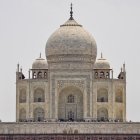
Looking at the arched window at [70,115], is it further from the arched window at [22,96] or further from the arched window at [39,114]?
the arched window at [22,96]

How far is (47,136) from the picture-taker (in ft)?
256

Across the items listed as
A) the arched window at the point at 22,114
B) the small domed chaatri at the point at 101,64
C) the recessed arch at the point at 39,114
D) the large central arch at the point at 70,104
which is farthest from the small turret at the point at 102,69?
the arched window at the point at 22,114

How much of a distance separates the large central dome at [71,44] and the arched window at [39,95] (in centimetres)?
279

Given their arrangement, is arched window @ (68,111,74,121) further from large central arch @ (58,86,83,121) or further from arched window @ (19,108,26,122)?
arched window @ (19,108,26,122)

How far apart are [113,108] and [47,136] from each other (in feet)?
28.9

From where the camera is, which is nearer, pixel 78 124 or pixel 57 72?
pixel 78 124

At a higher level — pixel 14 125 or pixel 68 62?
pixel 68 62

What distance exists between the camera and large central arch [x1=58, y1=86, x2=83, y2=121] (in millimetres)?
85000

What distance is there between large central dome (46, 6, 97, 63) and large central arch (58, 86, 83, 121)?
9.00 feet

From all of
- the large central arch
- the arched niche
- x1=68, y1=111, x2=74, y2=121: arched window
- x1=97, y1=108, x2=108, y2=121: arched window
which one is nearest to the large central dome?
the large central arch

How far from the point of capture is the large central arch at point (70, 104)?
85.0 metres

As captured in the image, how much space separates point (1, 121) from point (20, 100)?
4967 millimetres

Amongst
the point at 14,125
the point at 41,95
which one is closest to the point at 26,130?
the point at 14,125

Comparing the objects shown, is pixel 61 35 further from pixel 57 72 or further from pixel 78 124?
pixel 78 124
